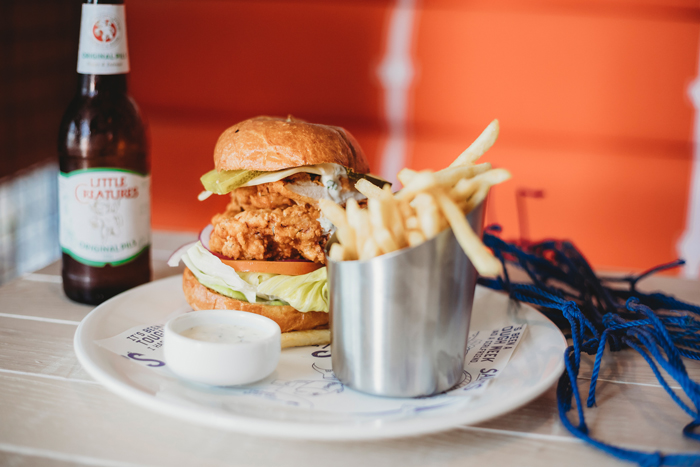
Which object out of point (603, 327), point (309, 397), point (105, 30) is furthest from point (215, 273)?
point (603, 327)

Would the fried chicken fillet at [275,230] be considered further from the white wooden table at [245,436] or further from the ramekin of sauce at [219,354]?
the white wooden table at [245,436]

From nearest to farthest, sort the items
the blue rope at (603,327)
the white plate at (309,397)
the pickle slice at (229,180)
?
the white plate at (309,397) → the blue rope at (603,327) → the pickle slice at (229,180)

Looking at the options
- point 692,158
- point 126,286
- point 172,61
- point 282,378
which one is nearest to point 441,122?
point 692,158

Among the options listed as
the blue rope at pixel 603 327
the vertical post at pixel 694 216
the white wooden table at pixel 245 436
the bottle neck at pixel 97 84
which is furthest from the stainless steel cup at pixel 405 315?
the vertical post at pixel 694 216

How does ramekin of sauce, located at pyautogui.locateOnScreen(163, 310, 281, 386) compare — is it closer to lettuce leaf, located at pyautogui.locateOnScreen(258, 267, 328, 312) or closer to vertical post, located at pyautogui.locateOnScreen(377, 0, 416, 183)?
lettuce leaf, located at pyautogui.locateOnScreen(258, 267, 328, 312)

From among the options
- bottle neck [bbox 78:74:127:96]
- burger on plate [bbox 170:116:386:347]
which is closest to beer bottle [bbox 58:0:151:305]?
bottle neck [bbox 78:74:127:96]

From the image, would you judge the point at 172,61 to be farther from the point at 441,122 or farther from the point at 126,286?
the point at 126,286
